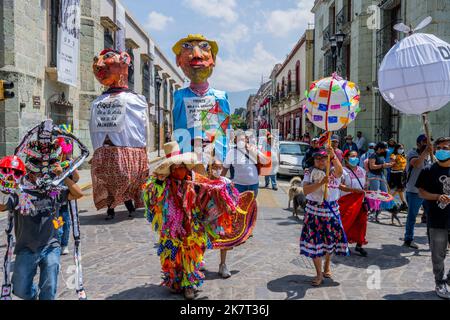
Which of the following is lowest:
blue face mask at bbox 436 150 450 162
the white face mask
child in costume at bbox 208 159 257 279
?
child in costume at bbox 208 159 257 279

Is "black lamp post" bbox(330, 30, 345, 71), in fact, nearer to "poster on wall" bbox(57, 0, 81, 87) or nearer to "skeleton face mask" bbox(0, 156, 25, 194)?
"poster on wall" bbox(57, 0, 81, 87)

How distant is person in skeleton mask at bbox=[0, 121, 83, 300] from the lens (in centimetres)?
308

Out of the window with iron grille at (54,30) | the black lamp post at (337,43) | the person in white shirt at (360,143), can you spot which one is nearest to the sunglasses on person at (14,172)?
the black lamp post at (337,43)

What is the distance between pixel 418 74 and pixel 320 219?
192 cm

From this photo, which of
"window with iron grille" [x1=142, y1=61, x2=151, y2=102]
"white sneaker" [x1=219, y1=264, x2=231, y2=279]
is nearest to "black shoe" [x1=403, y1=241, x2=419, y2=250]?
"white sneaker" [x1=219, y1=264, x2=231, y2=279]

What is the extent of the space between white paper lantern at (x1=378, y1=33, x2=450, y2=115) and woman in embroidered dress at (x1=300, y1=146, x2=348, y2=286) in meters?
1.15

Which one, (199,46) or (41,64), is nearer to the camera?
(199,46)

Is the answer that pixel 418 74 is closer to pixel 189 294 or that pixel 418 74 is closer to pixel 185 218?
pixel 185 218

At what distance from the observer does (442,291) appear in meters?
4.15

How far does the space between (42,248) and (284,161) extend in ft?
40.7

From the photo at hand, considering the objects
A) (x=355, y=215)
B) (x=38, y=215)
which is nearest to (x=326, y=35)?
(x=355, y=215)

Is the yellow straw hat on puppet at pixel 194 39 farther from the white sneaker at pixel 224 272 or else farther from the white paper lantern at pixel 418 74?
the white sneaker at pixel 224 272

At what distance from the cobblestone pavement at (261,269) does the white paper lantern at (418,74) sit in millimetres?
1966

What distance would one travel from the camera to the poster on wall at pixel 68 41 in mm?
13951
